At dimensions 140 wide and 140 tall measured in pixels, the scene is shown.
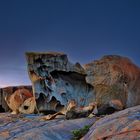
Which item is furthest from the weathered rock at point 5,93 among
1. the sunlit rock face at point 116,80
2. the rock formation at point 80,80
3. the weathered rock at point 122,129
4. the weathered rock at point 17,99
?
the weathered rock at point 122,129

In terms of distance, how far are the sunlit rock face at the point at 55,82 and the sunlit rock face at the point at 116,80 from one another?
3.22m

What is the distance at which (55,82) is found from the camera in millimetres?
36656

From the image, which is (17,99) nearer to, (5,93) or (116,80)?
(5,93)

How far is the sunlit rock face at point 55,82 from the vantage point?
35.8 meters

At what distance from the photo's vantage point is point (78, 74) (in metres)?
37.6

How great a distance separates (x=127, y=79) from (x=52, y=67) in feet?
31.1

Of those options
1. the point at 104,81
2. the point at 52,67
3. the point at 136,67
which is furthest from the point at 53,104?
the point at 136,67

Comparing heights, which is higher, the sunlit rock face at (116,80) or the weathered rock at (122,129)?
the sunlit rock face at (116,80)

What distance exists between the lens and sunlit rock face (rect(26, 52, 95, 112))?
35769 millimetres

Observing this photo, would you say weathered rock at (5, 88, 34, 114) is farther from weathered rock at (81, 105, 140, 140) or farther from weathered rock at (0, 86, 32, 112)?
weathered rock at (81, 105, 140, 140)

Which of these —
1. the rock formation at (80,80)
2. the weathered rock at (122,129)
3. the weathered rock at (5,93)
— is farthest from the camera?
the weathered rock at (5,93)

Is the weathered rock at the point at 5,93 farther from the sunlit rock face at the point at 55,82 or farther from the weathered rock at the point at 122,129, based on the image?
the weathered rock at the point at 122,129

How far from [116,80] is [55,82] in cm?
854

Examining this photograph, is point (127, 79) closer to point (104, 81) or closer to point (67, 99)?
point (104, 81)
